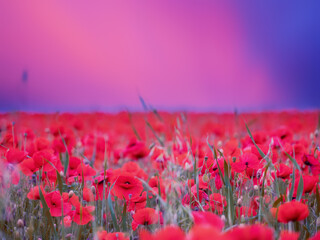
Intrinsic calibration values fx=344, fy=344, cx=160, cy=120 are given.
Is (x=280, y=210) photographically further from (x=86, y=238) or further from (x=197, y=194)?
(x=86, y=238)

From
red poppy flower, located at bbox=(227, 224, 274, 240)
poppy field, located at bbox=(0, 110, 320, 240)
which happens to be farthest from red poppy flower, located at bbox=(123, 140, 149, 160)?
red poppy flower, located at bbox=(227, 224, 274, 240)

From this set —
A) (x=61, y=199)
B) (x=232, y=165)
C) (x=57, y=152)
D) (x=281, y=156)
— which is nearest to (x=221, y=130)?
(x=281, y=156)

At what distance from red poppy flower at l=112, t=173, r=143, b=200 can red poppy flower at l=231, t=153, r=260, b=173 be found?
35cm

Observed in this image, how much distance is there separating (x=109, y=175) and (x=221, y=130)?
1.72 metres

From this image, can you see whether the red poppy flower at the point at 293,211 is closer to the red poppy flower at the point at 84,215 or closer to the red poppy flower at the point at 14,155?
the red poppy flower at the point at 84,215

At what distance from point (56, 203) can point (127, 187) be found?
25cm

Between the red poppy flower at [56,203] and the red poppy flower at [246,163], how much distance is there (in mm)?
593

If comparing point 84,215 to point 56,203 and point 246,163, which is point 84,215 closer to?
point 56,203

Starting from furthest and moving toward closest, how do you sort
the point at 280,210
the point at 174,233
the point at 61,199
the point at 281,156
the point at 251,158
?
the point at 281,156
the point at 251,158
the point at 61,199
the point at 280,210
the point at 174,233

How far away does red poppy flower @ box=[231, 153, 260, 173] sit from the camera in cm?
122

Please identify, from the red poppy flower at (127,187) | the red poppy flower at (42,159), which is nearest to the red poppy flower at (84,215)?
the red poppy flower at (127,187)

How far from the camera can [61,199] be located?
1092 mm

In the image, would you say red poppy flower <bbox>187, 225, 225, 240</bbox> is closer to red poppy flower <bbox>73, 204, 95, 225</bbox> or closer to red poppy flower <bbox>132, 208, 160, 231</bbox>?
red poppy flower <bbox>132, 208, 160, 231</bbox>

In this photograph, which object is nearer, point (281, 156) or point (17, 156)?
point (17, 156)
